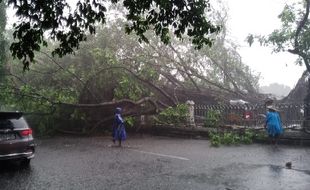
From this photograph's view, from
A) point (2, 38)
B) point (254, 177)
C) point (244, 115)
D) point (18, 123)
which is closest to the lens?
point (254, 177)

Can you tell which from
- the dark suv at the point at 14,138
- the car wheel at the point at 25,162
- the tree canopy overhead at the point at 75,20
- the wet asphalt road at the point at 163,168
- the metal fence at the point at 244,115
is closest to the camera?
the tree canopy overhead at the point at 75,20

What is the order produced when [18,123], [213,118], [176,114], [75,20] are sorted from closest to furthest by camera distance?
[75,20]
[18,123]
[213,118]
[176,114]

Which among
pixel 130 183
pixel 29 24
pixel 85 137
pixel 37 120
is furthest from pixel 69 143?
pixel 29 24

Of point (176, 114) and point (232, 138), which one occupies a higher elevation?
point (176, 114)

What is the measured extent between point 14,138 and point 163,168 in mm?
4121

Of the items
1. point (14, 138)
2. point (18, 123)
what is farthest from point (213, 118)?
point (14, 138)

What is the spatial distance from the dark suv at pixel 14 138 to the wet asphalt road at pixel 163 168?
46 centimetres

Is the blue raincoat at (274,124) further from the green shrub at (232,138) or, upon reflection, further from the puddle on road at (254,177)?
the puddle on road at (254,177)

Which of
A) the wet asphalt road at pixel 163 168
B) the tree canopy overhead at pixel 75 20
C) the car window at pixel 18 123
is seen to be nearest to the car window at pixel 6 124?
the car window at pixel 18 123

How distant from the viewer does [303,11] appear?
16562mm

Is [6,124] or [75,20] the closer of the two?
[75,20]

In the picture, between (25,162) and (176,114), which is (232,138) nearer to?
(176,114)

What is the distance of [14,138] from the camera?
941 cm

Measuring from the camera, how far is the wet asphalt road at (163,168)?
7.88 metres
